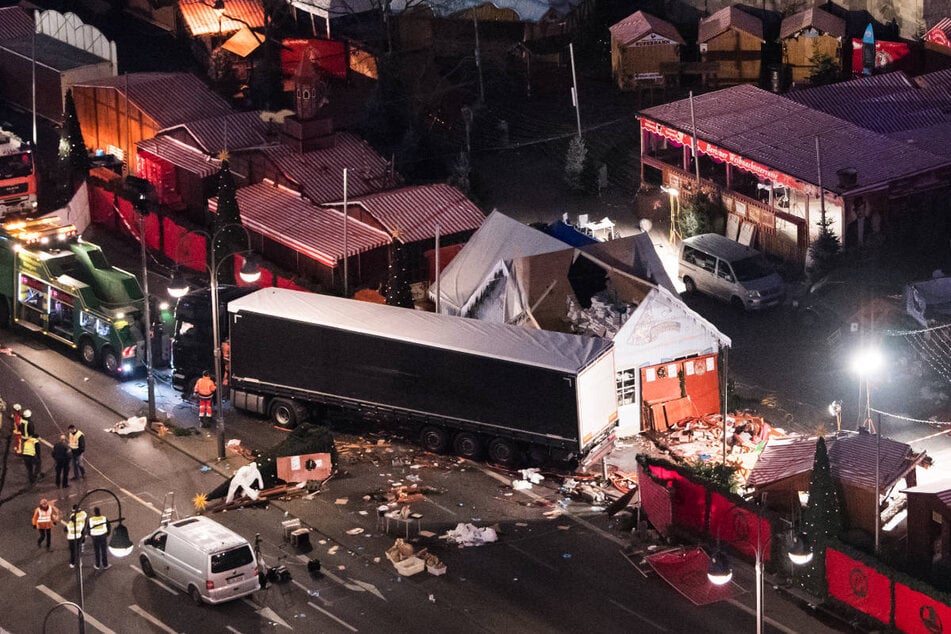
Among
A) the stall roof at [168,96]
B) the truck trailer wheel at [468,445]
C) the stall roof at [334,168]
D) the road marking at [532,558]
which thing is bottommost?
the road marking at [532,558]

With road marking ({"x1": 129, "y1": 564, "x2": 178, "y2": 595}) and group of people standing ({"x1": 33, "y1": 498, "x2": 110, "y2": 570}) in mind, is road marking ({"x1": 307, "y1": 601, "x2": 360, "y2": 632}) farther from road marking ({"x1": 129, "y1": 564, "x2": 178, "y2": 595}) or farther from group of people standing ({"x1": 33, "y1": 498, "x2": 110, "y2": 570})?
group of people standing ({"x1": 33, "y1": 498, "x2": 110, "y2": 570})

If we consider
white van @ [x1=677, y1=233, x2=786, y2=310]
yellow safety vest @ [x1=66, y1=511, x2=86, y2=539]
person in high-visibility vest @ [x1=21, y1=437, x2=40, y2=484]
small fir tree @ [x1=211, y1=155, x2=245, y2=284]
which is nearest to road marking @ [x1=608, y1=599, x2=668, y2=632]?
yellow safety vest @ [x1=66, y1=511, x2=86, y2=539]

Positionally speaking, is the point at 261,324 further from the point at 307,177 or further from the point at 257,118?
the point at 257,118

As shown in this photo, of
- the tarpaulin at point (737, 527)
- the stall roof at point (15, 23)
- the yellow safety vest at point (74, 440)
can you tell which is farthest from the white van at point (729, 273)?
the stall roof at point (15, 23)

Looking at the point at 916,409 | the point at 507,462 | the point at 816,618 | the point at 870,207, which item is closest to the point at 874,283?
the point at 870,207

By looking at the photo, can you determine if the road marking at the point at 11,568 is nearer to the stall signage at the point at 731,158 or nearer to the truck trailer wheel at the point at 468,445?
the truck trailer wheel at the point at 468,445

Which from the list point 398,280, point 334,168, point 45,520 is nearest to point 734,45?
point 334,168
